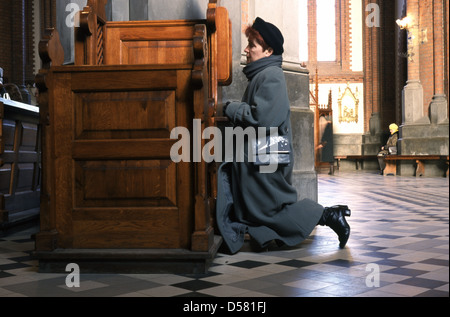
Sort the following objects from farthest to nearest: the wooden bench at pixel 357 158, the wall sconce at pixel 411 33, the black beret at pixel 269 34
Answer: the wooden bench at pixel 357 158, the wall sconce at pixel 411 33, the black beret at pixel 269 34

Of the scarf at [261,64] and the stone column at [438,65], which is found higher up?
the stone column at [438,65]

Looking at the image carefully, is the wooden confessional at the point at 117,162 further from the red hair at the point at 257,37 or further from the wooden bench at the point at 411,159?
the wooden bench at the point at 411,159

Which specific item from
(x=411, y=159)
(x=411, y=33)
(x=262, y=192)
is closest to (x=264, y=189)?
(x=262, y=192)

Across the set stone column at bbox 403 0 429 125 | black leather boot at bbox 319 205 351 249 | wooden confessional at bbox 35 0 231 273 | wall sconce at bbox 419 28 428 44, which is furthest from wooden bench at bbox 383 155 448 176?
wooden confessional at bbox 35 0 231 273

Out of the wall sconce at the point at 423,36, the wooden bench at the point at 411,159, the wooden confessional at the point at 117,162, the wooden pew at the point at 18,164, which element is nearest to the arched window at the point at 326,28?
the wall sconce at the point at 423,36

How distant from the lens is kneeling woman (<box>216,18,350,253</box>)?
354 centimetres

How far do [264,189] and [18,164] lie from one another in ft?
9.72

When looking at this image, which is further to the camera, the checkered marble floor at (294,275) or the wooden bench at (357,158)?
the wooden bench at (357,158)

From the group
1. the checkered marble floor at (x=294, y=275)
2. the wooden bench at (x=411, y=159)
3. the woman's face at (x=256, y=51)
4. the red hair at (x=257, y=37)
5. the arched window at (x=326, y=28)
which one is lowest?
the checkered marble floor at (x=294, y=275)

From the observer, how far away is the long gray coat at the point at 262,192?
354cm

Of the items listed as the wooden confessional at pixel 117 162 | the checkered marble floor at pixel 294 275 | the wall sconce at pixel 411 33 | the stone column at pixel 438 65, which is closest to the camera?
the checkered marble floor at pixel 294 275

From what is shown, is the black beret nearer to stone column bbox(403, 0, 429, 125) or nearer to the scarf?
the scarf

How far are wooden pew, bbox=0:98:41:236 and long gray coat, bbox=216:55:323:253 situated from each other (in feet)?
7.03
